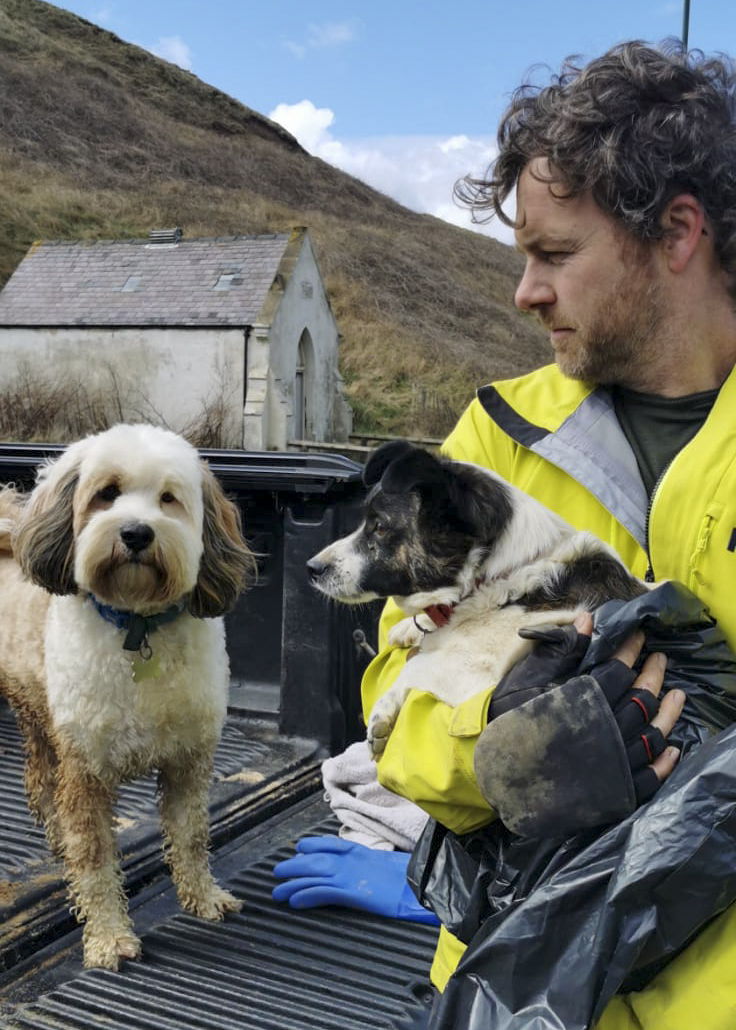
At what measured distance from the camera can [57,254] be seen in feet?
112

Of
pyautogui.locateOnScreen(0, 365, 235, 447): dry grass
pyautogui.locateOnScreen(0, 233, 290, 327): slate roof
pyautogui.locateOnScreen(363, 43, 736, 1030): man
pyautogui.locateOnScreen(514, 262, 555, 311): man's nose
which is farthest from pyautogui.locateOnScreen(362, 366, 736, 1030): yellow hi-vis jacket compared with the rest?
pyautogui.locateOnScreen(0, 365, 235, 447): dry grass

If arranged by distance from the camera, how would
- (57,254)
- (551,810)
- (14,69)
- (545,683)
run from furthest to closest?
(14,69)
(57,254)
(545,683)
(551,810)

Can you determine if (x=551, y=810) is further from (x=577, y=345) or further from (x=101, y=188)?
(x=101, y=188)

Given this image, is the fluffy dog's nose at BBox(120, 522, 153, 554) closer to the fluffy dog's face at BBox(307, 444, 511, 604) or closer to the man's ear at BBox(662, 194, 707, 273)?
the fluffy dog's face at BBox(307, 444, 511, 604)

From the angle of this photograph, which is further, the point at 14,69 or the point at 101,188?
the point at 14,69

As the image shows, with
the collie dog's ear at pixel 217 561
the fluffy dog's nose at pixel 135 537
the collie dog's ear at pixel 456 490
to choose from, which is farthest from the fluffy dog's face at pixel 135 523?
the collie dog's ear at pixel 456 490

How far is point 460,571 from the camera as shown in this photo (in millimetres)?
2498

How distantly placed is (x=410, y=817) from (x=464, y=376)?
4092 centimetres

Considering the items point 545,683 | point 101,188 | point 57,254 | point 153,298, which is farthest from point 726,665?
point 101,188

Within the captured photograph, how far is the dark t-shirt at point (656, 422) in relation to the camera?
230cm

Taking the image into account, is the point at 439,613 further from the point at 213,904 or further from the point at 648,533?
the point at 213,904

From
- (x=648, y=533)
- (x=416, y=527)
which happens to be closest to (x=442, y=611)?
(x=416, y=527)

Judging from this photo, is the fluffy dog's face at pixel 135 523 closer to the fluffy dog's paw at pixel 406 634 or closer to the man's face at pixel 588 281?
the fluffy dog's paw at pixel 406 634

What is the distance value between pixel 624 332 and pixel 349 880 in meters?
Result: 2.14
